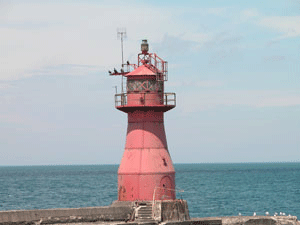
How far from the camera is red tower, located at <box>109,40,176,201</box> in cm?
3416

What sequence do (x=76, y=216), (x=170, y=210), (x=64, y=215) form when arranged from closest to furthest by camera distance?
(x=64, y=215)
(x=76, y=216)
(x=170, y=210)

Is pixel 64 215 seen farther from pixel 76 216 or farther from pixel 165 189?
pixel 165 189

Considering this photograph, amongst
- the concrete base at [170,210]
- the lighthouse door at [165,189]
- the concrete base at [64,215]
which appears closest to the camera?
the concrete base at [64,215]

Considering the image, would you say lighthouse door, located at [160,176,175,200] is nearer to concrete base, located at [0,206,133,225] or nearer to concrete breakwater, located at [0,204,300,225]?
concrete breakwater, located at [0,204,300,225]

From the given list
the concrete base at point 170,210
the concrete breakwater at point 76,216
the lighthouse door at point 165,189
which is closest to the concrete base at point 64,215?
the concrete breakwater at point 76,216

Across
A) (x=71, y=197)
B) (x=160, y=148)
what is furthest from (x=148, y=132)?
(x=71, y=197)

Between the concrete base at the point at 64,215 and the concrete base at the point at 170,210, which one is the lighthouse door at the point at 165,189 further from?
the concrete base at the point at 64,215

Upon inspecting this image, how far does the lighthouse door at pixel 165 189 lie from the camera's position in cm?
3412

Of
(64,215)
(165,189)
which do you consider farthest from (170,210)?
(64,215)

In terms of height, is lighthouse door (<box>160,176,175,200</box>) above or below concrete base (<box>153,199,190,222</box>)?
above

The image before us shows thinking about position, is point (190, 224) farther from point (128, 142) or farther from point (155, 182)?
point (128, 142)

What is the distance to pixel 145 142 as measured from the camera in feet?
114

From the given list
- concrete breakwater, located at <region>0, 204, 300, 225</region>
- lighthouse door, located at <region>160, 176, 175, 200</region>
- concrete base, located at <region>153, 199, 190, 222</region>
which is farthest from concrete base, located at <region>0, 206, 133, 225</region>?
lighthouse door, located at <region>160, 176, 175, 200</region>

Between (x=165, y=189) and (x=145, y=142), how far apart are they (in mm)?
2760
